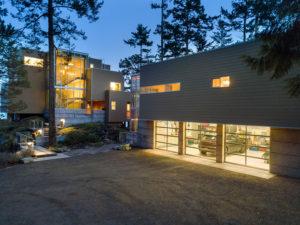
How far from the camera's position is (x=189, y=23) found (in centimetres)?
2548

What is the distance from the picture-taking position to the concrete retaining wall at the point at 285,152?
32.4ft

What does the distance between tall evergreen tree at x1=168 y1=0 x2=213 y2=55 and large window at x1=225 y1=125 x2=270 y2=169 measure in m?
17.0

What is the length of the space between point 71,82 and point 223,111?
20.3 meters

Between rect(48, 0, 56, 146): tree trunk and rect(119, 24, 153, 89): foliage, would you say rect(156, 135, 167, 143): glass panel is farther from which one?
rect(119, 24, 153, 89): foliage

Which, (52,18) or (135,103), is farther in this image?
(135,103)

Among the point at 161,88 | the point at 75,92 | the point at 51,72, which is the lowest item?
the point at 161,88

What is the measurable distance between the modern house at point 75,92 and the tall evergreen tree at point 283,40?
23.1 meters

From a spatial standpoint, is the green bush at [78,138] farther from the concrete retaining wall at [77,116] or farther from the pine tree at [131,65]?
the pine tree at [131,65]

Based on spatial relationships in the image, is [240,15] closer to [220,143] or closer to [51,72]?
[220,143]

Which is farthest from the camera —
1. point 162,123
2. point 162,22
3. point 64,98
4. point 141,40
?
point 141,40

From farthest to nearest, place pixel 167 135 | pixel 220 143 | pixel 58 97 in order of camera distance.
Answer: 1. pixel 58 97
2. pixel 167 135
3. pixel 220 143

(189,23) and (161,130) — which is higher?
(189,23)

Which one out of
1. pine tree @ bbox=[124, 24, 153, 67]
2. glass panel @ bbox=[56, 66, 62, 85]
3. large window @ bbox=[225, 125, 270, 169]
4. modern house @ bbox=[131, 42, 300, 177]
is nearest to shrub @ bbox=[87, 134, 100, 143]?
modern house @ bbox=[131, 42, 300, 177]

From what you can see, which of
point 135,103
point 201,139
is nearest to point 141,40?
point 135,103
